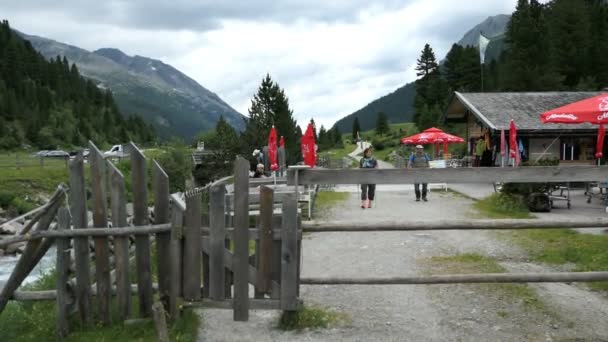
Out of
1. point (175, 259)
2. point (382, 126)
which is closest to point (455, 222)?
point (175, 259)

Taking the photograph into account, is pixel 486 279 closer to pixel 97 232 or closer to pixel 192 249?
pixel 192 249

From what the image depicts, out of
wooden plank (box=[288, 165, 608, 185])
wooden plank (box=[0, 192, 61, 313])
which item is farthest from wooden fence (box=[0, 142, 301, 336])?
wooden plank (box=[288, 165, 608, 185])

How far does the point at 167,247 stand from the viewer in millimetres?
4594

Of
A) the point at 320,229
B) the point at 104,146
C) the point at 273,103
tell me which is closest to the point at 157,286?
the point at 320,229

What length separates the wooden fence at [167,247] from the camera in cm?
446

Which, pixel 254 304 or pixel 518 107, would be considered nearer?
pixel 254 304

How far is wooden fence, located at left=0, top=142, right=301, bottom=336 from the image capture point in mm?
4461

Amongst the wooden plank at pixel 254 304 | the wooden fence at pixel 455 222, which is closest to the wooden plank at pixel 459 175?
the wooden fence at pixel 455 222

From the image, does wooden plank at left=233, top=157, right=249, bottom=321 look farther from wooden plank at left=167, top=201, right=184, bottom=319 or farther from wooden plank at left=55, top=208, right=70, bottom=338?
wooden plank at left=55, top=208, right=70, bottom=338

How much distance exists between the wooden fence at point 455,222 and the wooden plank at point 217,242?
71 cm

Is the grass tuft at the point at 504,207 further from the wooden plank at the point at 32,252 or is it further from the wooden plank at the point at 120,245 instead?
the wooden plank at the point at 32,252

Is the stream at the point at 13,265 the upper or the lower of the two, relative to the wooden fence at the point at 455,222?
lower

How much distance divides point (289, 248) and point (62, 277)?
2036 mm

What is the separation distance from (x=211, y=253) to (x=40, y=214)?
5.08 ft
